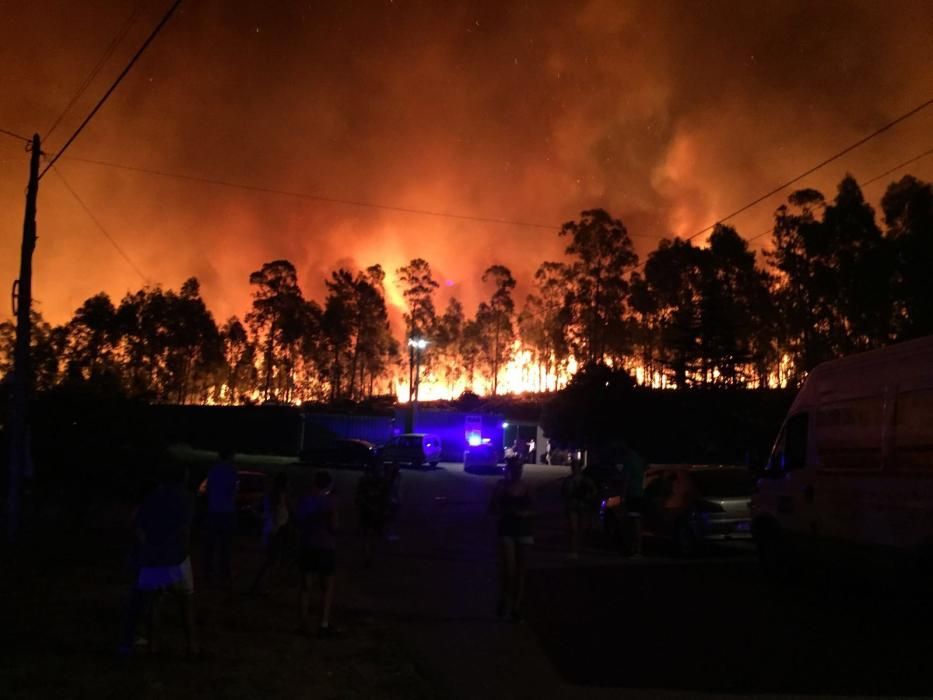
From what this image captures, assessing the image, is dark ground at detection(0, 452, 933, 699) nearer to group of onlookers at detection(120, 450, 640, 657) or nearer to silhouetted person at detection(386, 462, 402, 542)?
group of onlookers at detection(120, 450, 640, 657)

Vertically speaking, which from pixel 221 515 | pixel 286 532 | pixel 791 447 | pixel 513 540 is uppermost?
pixel 791 447

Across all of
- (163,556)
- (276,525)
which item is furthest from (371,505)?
(163,556)

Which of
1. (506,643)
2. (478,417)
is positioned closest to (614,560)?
(506,643)

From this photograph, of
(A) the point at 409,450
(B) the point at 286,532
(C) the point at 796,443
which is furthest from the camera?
(A) the point at 409,450

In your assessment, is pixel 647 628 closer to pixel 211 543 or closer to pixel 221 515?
pixel 221 515

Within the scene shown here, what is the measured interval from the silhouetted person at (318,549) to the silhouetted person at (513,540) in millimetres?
1901

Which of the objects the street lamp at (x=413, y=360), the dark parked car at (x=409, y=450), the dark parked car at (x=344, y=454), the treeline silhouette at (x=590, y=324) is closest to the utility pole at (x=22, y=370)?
the treeline silhouette at (x=590, y=324)

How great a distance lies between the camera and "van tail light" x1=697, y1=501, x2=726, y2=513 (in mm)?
13523

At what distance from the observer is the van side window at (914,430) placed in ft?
25.7

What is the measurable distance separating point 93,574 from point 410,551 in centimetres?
547

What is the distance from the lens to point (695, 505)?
13.7 meters

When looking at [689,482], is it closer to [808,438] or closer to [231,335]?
[808,438]

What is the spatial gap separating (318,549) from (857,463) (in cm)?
595

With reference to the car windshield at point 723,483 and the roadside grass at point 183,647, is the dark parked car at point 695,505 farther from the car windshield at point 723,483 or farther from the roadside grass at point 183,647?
the roadside grass at point 183,647
